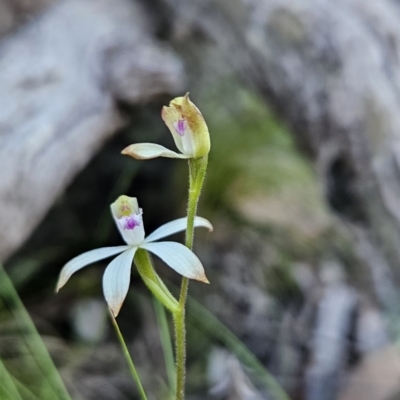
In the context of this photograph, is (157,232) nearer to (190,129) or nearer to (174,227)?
(174,227)

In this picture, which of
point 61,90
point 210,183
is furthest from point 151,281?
point 210,183

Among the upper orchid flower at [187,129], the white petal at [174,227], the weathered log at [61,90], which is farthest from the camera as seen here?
the weathered log at [61,90]

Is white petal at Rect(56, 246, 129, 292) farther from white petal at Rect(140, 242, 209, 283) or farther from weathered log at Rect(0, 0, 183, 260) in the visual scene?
weathered log at Rect(0, 0, 183, 260)

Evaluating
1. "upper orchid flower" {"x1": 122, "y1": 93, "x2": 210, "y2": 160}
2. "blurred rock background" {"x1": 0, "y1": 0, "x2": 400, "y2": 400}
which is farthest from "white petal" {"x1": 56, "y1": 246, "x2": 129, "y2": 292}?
"blurred rock background" {"x1": 0, "y1": 0, "x2": 400, "y2": 400}

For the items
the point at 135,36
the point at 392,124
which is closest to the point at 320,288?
the point at 392,124

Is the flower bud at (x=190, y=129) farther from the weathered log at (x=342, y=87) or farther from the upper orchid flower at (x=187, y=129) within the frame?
the weathered log at (x=342, y=87)

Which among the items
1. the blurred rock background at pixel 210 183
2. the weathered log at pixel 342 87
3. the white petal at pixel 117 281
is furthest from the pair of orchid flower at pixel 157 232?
the weathered log at pixel 342 87

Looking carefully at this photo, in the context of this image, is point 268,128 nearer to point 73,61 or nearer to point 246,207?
point 246,207
